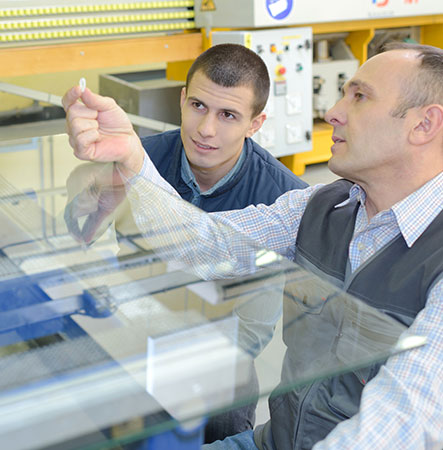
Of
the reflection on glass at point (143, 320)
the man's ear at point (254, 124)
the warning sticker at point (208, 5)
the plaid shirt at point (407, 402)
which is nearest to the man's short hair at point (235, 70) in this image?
the man's ear at point (254, 124)

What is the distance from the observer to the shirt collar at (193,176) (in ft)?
6.07

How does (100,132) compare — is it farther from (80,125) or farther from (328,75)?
(328,75)

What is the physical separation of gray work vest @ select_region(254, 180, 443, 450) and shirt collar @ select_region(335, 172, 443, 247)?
12 mm

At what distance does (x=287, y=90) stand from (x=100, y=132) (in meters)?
2.76

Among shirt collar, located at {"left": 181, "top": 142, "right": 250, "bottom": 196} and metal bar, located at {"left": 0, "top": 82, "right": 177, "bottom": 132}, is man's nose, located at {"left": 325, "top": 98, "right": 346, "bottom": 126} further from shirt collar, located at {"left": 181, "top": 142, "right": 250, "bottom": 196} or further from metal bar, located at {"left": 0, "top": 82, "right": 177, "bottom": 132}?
metal bar, located at {"left": 0, "top": 82, "right": 177, "bottom": 132}

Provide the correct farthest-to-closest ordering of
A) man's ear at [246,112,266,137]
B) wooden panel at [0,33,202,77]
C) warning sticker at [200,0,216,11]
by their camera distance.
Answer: warning sticker at [200,0,216,11]
wooden panel at [0,33,202,77]
man's ear at [246,112,266,137]

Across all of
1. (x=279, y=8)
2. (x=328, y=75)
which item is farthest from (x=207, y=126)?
(x=328, y=75)

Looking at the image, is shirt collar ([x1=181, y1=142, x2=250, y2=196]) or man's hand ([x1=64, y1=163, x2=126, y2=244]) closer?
man's hand ([x1=64, y1=163, x2=126, y2=244])

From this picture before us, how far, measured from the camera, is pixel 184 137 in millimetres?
1903

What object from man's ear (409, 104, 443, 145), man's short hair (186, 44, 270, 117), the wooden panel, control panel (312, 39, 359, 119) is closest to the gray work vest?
man's ear (409, 104, 443, 145)

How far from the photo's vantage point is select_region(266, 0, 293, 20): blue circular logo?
366 centimetres

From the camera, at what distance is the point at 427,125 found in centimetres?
127

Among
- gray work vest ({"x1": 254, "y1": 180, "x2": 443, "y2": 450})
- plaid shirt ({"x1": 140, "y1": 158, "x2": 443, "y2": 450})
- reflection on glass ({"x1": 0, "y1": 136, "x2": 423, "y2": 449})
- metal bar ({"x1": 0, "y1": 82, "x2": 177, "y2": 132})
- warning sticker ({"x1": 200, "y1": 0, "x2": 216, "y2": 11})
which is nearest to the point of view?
reflection on glass ({"x1": 0, "y1": 136, "x2": 423, "y2": 449})

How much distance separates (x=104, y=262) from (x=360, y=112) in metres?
0.62
